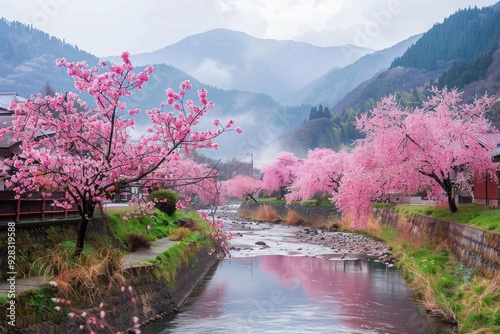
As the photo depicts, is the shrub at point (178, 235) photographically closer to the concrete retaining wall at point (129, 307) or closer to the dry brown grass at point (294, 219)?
the concrete retaining wall at point (129, 307)

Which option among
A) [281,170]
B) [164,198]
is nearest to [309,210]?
[281,170]

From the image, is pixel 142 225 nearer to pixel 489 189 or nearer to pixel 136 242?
pixel 136 242

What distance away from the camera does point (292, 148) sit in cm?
18750

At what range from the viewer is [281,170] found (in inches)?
3452

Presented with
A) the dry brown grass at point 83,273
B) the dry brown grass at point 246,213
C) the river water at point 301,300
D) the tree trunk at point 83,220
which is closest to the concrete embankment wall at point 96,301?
the dry brown grass at point 83,273

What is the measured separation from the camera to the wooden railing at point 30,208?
1428 centimetres

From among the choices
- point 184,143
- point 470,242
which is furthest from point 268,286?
point 184,143

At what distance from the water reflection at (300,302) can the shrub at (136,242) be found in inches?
117

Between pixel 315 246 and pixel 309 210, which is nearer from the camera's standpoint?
pixel 315 246

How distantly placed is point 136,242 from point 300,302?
7.13m

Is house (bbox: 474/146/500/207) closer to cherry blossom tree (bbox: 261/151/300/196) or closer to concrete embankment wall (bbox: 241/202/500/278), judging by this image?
concrete embankment wall (bbox: 241/202/500/278)

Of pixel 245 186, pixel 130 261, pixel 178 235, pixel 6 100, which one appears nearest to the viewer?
pixel 130 261

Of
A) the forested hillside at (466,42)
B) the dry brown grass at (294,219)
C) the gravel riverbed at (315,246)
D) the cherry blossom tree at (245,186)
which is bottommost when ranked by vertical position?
the gravel riverbed at (315,246)

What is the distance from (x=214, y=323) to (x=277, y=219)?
5028cm
